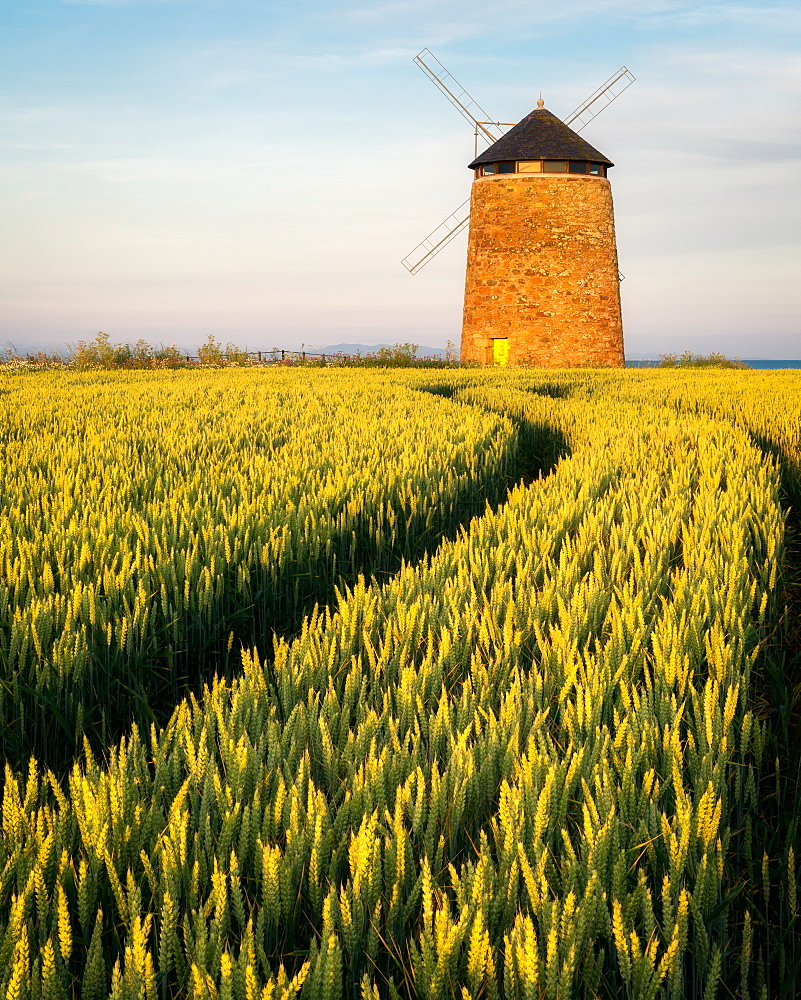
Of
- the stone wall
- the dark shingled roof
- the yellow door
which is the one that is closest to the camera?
the stone wall

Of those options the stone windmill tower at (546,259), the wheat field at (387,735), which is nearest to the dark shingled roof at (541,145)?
the stone windmill tower at (546,259)

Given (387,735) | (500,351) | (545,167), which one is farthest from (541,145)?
(387,735)

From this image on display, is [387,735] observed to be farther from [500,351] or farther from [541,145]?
A: [541,145]

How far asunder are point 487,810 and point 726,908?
44cm

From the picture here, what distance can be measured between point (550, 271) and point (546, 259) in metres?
0.38

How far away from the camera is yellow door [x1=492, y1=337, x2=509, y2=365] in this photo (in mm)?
23688

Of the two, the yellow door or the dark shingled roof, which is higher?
the dark shingled roof

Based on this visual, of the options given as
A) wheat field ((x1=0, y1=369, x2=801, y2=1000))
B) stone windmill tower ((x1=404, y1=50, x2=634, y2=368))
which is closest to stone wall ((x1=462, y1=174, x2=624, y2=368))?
stone windmill tower ((x1=404, y1=50, x2=634, y2=368))

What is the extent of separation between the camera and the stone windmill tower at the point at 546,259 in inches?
915

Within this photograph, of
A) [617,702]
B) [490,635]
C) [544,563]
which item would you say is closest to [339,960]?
[617,702]

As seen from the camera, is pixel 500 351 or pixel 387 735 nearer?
pixel 387 735

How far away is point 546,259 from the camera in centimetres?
2319

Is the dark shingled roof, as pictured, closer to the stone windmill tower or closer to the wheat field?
the stone windmill tower

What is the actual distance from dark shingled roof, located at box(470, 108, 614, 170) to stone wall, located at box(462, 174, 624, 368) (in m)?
0.59
